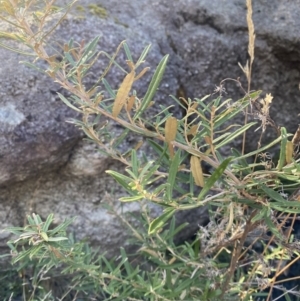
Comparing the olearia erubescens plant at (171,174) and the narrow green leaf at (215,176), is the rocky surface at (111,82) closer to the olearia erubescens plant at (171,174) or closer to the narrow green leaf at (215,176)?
the olearia erubescens plant at (171,174)

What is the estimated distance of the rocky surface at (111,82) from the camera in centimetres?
118

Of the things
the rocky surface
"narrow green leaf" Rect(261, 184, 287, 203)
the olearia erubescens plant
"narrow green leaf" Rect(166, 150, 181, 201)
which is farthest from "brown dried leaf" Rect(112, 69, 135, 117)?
the rocky surface

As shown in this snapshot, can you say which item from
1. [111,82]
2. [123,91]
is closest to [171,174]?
[123,91]

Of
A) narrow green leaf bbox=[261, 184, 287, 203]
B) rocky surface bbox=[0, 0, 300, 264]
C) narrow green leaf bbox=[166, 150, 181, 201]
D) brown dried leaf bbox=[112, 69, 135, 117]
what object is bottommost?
rocky surface bbox=[0, 0, 300, 264]

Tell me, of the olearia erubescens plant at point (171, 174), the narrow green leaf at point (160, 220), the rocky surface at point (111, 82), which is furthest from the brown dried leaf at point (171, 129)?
the rocky surface at point (111, 82)

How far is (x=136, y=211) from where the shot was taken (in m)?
1.32

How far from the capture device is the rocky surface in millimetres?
1177

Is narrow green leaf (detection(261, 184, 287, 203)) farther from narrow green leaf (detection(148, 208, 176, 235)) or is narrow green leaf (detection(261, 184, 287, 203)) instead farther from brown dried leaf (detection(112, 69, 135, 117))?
brown dried leaf (detection(112, 69, 135, 117))

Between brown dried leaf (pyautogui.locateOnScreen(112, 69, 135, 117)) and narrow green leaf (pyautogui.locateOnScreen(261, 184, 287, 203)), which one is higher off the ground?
brown dried leaf (pyautogui.locateOnScreen(112, 69, 135, 117))

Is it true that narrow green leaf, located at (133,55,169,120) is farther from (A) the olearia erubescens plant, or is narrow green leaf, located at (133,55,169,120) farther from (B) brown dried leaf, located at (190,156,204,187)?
(B) brown dried leaf, located at (190,156,204,187)

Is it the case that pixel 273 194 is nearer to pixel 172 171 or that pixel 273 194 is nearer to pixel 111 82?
pixel 172 171

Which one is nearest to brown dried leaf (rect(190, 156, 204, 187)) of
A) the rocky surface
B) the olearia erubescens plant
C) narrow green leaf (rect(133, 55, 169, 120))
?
the olearia erubescens plant

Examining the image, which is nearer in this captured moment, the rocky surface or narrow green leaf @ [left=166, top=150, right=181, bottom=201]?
narrow green leaf @ [left=166, top=150, right=181, bottom=201]

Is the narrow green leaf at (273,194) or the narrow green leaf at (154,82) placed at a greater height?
the narrow green leaf at (154,82)
